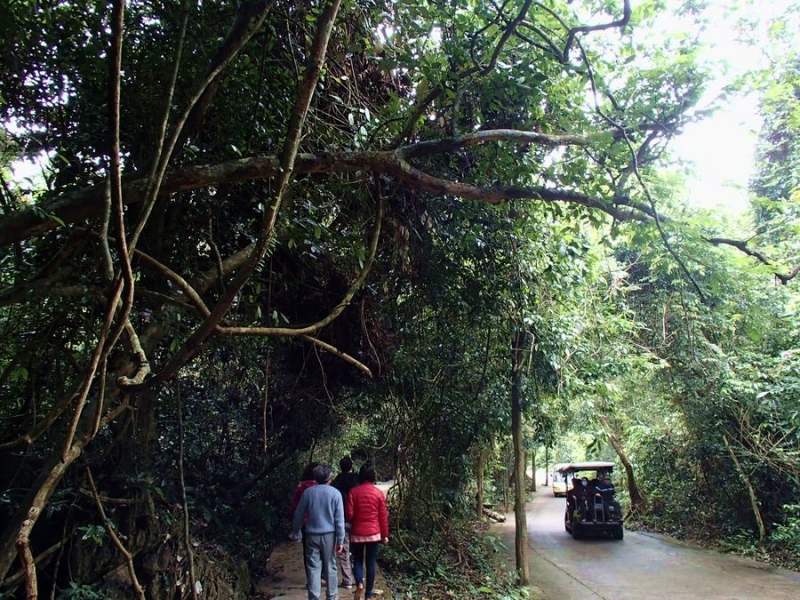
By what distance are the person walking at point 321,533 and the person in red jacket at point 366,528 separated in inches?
15.6

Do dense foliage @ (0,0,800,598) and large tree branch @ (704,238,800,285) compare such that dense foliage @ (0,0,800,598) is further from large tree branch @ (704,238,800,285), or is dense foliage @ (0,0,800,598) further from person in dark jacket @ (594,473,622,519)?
person in dark jacket @ (594,473,622,519)

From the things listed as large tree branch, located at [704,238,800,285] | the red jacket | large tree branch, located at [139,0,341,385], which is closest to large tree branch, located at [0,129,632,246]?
large tree branch, located at [139,0,341,385]

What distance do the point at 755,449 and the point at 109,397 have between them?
11494mm

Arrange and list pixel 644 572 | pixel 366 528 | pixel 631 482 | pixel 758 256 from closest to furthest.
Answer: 1. pixel 758 256
2. pixel 366 528
3. pixel 644 572
4. pixel 631 482

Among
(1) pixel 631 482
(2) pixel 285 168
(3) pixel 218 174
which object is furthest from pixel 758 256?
(1) pixel 631 482

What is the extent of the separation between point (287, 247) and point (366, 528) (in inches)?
116

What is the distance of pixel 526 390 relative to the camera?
6824 millimetres

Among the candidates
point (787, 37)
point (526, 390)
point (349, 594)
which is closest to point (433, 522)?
point (349, 594)

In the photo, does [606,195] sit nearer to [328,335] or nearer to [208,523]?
[328,335]

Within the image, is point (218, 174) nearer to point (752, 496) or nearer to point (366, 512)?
point (366, 512)

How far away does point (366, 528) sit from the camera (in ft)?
16.4

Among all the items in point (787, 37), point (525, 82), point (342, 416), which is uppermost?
point (787, 37)

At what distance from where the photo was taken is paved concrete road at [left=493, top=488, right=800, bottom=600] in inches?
285

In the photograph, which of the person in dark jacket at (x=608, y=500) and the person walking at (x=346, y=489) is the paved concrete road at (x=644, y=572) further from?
the person walking at (x=346, y=489)
